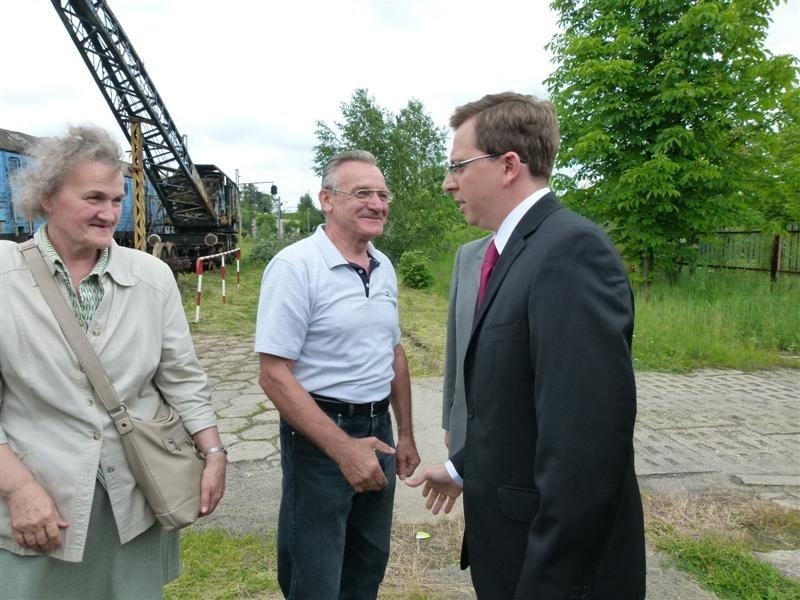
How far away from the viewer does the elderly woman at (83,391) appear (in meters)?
1.57

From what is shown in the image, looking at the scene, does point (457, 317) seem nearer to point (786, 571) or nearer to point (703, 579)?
point (703, 579)

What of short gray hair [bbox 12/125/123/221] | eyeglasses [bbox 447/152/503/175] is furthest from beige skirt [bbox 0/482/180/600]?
eyeglasses [bbox 447/152/503/175]

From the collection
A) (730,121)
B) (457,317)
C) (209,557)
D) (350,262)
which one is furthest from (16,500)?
(730,121)

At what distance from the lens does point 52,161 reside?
170 centimetres

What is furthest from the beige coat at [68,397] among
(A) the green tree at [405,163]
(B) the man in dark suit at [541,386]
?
(A) the green tree at [405,163]

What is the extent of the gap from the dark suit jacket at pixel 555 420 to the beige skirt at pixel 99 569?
1.05m

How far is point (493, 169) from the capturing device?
1.64m

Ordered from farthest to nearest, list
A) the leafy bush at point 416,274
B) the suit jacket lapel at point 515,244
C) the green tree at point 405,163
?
the green tree at point 405,163 → the leafy bush at point 416,274 → the suit jacket lapel at point 515,244

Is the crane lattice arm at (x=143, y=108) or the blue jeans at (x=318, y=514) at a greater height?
the crane lattice arm at (x=143, y=108)

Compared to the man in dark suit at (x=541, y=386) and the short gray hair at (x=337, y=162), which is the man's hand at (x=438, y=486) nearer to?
the man in dark suit at (x=541, y=386)

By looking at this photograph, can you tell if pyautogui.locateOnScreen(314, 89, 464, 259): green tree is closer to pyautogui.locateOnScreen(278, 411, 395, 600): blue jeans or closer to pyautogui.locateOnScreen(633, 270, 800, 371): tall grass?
pyautogui.locateOnScreen(633, 270, 800, 371): tall grass

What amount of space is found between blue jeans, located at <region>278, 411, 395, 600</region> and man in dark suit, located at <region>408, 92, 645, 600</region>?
62 cm

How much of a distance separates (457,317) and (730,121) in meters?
9.71

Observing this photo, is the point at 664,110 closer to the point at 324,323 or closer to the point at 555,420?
the point at 324,323
